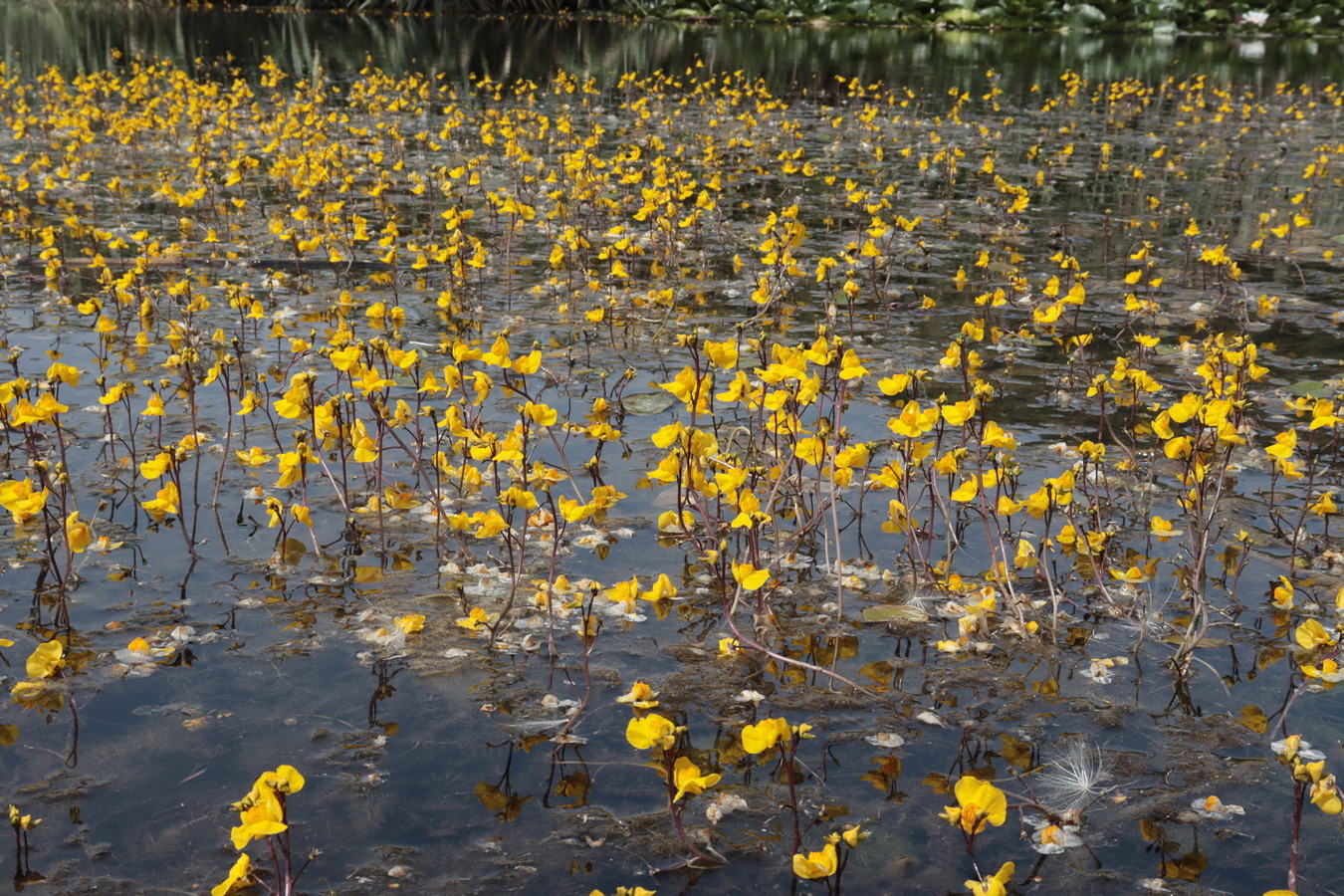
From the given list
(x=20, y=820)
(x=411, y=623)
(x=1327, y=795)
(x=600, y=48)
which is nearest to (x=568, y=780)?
(x=411, y=623)

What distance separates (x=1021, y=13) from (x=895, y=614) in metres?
27.0

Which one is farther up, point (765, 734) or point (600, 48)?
point (600, 48)

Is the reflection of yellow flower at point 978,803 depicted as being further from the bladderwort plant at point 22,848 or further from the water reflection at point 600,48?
the water reflection at point 600,48

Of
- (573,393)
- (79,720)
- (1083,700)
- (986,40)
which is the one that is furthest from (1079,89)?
(79,720)

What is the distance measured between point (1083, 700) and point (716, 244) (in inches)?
205

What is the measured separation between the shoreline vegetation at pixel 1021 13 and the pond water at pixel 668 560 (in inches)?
850

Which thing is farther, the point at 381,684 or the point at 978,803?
the point at 381,684

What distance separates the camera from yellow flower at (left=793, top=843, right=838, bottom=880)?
195 cm

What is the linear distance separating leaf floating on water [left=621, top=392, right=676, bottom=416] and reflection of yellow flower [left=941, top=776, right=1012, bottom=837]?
289cm

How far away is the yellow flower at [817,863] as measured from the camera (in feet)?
6.40

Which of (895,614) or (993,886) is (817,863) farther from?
(895,614)

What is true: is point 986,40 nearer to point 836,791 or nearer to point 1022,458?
point 1022,458

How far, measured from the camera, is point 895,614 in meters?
3.10

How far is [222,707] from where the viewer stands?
2.61m
